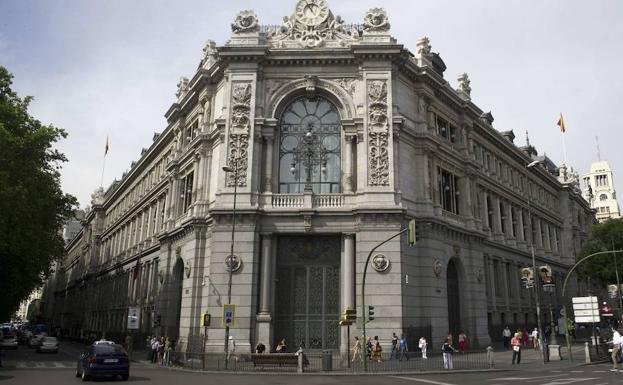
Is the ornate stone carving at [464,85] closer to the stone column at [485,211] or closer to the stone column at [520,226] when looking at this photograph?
the stone column at [485,211]

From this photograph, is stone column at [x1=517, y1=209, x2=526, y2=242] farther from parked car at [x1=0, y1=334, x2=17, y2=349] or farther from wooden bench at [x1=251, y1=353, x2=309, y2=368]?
parked car at [x1=0, y1=334, x2=17, y2=349]

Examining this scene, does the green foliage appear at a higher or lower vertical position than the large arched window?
lower

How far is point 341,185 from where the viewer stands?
3347cm

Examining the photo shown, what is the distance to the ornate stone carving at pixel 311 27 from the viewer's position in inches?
1383

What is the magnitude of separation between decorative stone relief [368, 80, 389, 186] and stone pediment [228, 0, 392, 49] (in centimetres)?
383

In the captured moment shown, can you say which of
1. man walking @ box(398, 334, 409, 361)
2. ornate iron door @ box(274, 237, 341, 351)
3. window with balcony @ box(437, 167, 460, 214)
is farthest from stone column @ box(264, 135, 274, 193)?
window with balcony @ box(437, 167, 460, 214)

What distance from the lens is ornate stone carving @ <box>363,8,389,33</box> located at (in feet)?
114

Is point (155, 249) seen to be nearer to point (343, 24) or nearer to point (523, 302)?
point (343, 24)

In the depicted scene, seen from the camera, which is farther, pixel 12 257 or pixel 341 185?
pixel 12 257

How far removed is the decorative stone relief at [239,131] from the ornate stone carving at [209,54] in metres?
7.21

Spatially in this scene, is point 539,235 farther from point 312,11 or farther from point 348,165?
point 312,11

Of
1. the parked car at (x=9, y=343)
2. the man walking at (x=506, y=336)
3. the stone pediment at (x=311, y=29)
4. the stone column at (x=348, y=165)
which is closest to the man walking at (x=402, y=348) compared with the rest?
the stone column at (x=348, y=165)

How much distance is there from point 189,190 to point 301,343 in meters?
16.9

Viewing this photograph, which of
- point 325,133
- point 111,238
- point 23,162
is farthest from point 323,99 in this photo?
point 111,238
